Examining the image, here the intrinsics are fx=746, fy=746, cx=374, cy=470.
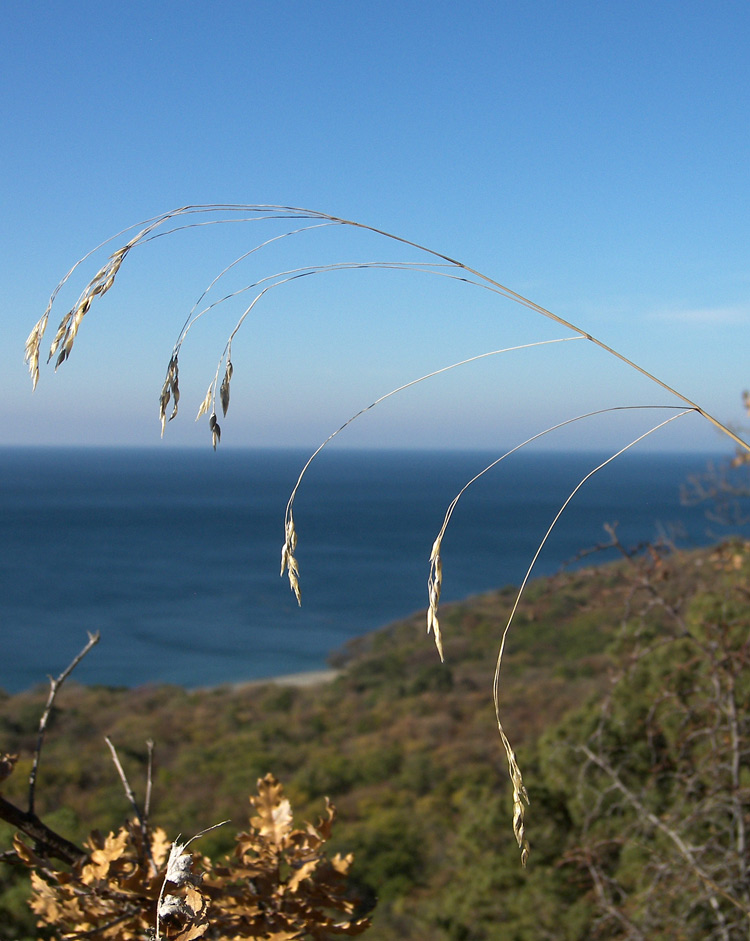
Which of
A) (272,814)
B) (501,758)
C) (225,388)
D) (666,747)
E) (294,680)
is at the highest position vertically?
(225,388)

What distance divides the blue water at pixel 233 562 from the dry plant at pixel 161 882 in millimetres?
3252

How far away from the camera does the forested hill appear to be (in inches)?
127

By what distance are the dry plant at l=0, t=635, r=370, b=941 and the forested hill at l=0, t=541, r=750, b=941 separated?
0.08 m

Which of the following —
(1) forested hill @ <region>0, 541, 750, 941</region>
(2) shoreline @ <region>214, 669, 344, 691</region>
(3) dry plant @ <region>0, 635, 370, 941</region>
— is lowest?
(2) shoreline @ <region>214, 669, 344, 691</region>

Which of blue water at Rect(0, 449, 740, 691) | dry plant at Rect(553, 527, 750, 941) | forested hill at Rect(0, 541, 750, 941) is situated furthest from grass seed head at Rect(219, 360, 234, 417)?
blue water at Rect(0, 449, 740, 691)

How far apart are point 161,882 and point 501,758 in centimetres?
907

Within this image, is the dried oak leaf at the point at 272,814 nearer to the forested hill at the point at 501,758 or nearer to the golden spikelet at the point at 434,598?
the forested hill at the point at 501,758

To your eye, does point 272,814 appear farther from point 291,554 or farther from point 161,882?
point 291,554

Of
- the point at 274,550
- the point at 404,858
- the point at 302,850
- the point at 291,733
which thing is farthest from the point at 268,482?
the point at 302,850

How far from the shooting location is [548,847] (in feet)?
16.5

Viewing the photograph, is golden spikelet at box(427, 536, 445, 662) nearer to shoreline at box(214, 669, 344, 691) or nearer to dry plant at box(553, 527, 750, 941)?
dry plant at box(553, 527, 750, 941)

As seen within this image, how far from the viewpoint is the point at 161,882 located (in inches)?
31.1

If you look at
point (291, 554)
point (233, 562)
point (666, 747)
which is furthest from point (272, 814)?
point (233, 562)

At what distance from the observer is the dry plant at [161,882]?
0.79m
